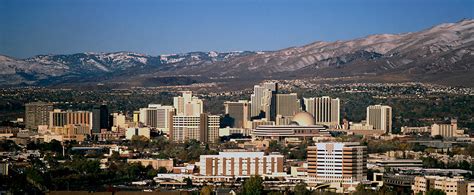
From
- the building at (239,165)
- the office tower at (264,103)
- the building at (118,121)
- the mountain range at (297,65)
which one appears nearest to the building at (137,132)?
the building at (118,121)

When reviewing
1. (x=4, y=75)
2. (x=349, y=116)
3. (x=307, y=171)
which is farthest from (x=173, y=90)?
(x=307, y=171)

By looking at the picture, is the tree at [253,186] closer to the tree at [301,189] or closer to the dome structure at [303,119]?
the tree at [301,189]

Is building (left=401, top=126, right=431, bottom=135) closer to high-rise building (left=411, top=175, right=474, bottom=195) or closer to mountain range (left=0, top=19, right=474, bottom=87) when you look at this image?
mountain range (left=0, top=19, right=474, bottom=87)

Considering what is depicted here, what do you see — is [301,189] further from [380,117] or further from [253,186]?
[380,117]

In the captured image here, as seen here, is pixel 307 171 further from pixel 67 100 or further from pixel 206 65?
pixel 206 65

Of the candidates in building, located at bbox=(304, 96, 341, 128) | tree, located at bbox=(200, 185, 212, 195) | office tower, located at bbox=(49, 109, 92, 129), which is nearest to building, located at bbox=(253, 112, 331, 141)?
building, located at bbox=(304, 96, 341, 128)

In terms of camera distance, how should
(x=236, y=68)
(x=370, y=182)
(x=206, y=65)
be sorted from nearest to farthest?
(x=370, y=182)
(x=236, y=68)
(x=206, y=65)
